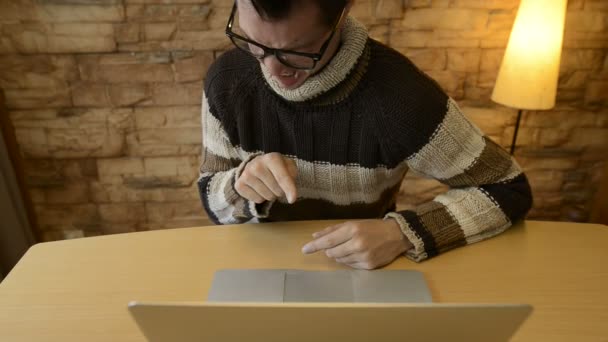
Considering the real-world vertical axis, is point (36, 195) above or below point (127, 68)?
below

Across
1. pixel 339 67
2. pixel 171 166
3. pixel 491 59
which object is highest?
pixel 339 67

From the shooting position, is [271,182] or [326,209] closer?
[271,182]

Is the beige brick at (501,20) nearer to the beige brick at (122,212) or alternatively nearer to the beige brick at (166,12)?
the beige brick at (166,12)

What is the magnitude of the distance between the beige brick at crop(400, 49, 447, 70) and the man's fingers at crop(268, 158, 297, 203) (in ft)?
3.25

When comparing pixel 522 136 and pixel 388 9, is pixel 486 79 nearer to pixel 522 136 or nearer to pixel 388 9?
pixel 522 136

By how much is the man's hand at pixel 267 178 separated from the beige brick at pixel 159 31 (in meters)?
0.89

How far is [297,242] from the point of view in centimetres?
88

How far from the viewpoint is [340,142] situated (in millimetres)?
994

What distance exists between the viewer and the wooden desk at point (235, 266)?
2.30ft

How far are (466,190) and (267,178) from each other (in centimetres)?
41

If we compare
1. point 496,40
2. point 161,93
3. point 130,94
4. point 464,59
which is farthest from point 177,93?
point 496,40

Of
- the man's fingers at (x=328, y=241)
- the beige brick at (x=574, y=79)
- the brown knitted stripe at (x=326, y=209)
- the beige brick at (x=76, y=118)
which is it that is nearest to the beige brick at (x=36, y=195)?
the beige brick at (x=76, y=118)

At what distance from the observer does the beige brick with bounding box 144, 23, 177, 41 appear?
1.53 meters

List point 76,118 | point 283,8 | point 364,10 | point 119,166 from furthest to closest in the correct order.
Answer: point 119,166, point 76,118, point 364,10, point 283,8
